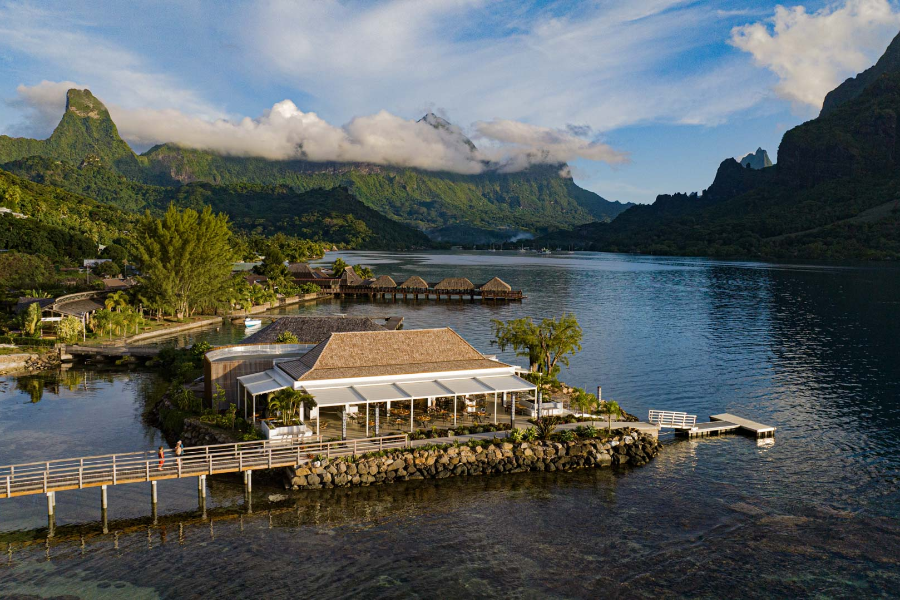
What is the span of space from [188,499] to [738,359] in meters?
51.5

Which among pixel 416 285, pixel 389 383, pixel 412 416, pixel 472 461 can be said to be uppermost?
pixel 416 285

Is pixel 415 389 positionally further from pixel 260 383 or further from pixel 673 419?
pixel 673 419

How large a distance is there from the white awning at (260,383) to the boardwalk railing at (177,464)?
3192 mm

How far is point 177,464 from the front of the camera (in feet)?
84.8

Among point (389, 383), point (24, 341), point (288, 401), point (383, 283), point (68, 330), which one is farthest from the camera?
point (383, 283)

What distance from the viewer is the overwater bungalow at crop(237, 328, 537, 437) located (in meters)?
31.2

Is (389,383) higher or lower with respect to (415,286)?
lower

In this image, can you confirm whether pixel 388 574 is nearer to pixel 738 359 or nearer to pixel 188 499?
pixel 188 499

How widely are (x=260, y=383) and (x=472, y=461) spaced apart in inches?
460

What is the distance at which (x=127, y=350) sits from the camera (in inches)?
2142

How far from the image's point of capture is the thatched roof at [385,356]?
32.8m

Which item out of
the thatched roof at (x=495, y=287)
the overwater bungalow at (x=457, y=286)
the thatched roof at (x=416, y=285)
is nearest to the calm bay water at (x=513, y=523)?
the thatched roof at (x=495, y=287)

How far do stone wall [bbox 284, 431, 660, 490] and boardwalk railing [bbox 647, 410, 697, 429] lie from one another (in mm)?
3782

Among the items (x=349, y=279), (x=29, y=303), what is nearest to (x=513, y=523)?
(x=29, y=303)
